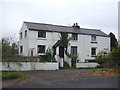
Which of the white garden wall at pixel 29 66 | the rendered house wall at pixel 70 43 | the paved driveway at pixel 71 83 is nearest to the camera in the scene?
the paved driveway at pixel 71 83

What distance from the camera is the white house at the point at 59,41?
31.5 meters

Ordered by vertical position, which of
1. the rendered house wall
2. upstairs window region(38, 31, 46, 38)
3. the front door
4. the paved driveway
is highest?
upstairs window region(38, 31, 46, 38)

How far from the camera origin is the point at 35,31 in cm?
3183

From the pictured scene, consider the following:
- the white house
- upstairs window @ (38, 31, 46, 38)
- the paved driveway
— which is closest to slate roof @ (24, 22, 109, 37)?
the white house

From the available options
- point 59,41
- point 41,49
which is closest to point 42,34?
point 41,49

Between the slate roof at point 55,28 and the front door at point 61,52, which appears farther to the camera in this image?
the slate roof at point 55,28

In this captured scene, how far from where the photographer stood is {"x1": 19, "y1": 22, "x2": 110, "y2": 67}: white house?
103ft

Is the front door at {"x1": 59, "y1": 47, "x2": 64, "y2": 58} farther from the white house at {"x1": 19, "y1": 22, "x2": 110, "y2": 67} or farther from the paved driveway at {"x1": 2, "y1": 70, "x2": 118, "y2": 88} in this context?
the paved driveway at {"x1": 2, "y1": 70, "x2": 118, "y2": 88}

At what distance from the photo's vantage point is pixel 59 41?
106 feet

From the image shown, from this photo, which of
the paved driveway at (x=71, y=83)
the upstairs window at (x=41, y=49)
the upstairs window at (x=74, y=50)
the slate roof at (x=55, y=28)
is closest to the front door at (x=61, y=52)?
the upstairs window at (x=41, y=49)

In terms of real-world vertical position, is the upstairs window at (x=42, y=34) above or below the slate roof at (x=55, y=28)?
below

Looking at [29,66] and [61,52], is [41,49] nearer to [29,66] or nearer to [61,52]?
[61,52]

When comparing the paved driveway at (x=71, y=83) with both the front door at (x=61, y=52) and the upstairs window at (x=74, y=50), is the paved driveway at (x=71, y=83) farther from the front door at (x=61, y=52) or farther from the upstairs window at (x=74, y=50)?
the upstairs window at (x=74, y=50)

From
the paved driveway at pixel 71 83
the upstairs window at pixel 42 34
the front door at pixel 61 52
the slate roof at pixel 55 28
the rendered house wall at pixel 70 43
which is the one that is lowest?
the paved driveway at pixel 71 83
